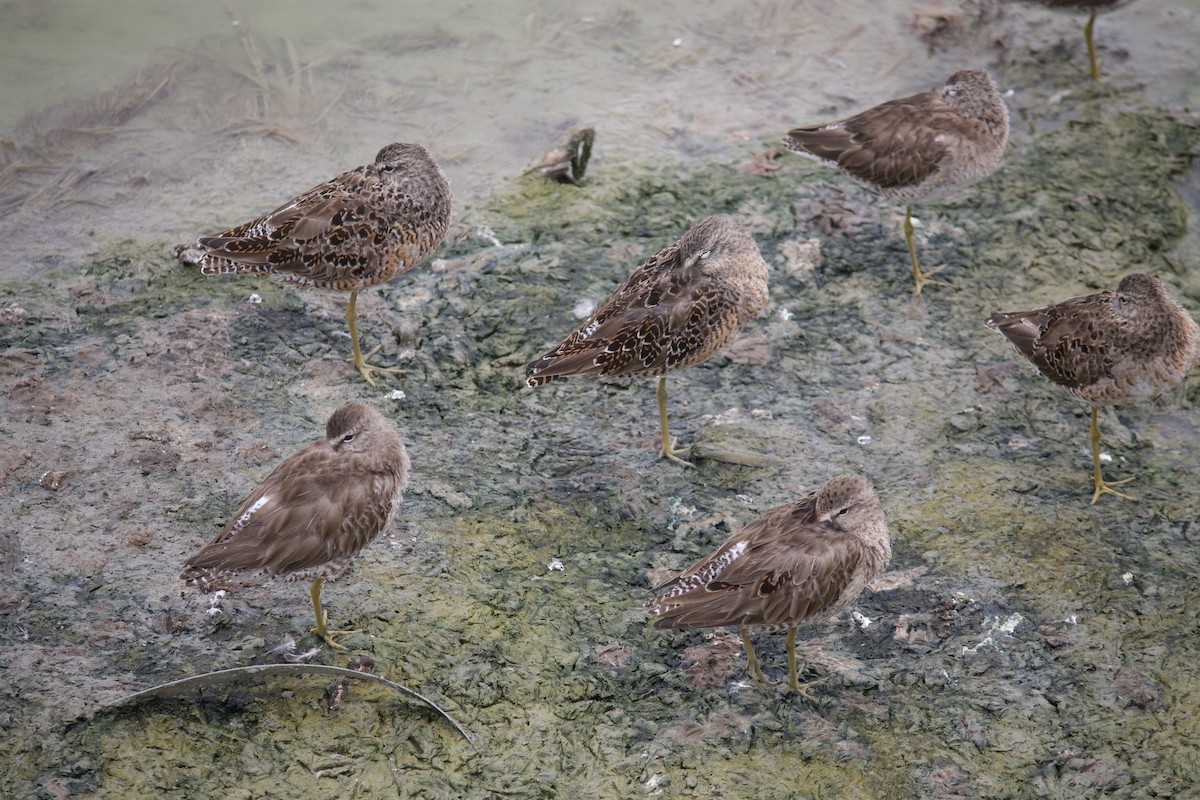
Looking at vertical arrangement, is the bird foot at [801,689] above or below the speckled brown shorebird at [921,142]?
below

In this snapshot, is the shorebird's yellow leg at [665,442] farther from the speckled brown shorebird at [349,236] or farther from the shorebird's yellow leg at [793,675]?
the speckled brown shorebird at [349,236]

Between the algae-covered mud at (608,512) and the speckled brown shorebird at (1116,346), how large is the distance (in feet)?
1.36

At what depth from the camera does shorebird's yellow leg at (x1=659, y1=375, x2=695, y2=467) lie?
5.76 meters

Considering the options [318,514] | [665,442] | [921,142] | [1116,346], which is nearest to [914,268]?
[921,142]

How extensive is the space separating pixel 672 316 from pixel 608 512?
0.99 m

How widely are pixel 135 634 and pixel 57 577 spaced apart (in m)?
0.48

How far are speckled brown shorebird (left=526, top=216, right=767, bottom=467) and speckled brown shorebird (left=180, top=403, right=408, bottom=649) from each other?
1.06 metres

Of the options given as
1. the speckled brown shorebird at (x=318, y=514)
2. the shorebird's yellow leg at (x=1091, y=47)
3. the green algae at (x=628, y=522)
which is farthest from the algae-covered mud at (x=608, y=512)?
the shorebird's yellow leg at (x=1091, y=47)

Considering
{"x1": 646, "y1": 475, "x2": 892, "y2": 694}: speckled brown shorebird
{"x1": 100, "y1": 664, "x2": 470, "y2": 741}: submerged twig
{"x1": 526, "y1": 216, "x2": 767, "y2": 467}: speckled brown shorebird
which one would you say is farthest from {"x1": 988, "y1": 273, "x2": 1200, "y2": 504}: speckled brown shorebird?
{"x1": 100, "y1": 664, "x2": 470, "y2": 741}: submerged twig

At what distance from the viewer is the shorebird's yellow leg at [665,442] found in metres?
5.76

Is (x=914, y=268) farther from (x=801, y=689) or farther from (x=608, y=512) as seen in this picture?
(x=801, y=689)

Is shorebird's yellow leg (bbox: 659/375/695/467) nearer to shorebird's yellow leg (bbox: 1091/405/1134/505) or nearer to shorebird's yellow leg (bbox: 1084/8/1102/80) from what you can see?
shorebird's yellow leg (bbox: 1091/405/1134/505)

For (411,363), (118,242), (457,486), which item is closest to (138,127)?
(118,242)

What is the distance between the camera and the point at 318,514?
4.47 meters
